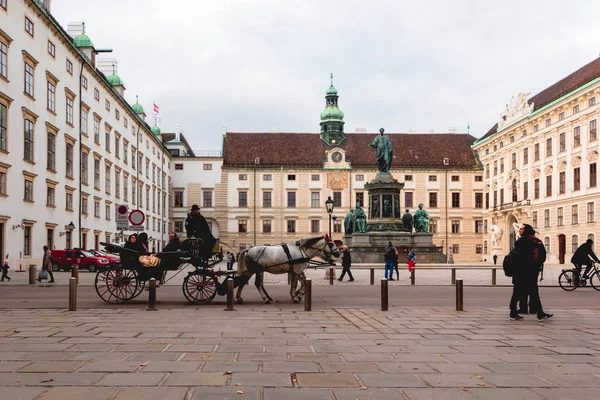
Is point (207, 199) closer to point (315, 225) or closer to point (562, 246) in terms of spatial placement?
point (315, 225)

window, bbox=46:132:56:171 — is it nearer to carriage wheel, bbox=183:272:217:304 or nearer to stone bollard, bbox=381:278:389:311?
carriage wheel, bbox=183:272:217:304

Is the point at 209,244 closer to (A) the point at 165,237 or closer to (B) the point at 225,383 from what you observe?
(B) the point at 225,383

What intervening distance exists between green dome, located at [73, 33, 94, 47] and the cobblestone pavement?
41777 millimetres

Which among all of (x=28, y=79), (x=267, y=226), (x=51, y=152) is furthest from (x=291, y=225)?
(x=28, y=79)

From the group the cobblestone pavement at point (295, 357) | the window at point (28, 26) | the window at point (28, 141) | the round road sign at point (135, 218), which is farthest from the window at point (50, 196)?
the cobblestone pavement at point (295, 357)

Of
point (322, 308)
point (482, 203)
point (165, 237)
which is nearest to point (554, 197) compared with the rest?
point (482, 203)

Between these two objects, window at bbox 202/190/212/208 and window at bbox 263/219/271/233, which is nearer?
window at bbox 202/190/212/208

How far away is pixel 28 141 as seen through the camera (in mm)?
35625

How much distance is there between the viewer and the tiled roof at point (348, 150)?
83562 mm

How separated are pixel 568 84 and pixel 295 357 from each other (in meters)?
61.9

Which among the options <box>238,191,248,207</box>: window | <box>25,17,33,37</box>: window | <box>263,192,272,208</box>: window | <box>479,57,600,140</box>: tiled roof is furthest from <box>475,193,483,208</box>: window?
<box>25,17,33,37</box>: window

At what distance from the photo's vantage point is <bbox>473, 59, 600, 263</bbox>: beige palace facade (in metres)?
54.7

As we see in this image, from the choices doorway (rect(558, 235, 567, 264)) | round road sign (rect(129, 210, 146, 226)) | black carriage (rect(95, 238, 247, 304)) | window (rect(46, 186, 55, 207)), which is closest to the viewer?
black carriage (rect(95, 238, 247, 304))

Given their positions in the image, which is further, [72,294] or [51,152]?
[51,152]
